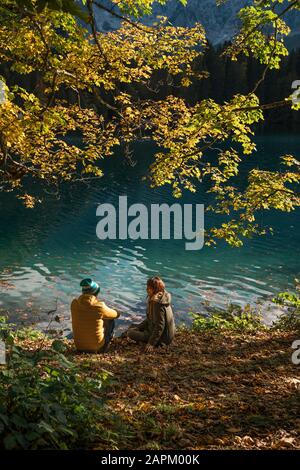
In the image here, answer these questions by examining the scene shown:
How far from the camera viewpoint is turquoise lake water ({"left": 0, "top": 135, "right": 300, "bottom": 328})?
63.0 feet

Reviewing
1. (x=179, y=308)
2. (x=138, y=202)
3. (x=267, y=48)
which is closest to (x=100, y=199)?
(x=138, y=202)

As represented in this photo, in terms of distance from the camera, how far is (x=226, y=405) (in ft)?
21.8

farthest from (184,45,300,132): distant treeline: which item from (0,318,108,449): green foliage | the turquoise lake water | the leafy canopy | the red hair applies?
(0,318,108,449): green foliage

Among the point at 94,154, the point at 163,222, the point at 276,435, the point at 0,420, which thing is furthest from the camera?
the point at 163,222

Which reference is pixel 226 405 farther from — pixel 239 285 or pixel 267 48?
pixel 239 285

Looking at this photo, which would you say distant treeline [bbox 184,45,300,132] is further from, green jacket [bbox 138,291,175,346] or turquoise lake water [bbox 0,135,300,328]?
green jacket [bbox 138,291,175,346]

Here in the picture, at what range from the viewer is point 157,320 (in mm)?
10172

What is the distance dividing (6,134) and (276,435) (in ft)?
22.2

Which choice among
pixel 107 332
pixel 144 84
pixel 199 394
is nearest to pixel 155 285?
pixel 107 332

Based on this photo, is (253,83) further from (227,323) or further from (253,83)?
(227,323)

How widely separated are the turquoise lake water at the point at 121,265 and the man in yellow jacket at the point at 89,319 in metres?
5.44

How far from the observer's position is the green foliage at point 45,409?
4.24 metres

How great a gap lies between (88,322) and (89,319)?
0.09 m

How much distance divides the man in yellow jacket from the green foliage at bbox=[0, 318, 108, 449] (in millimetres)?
4853
